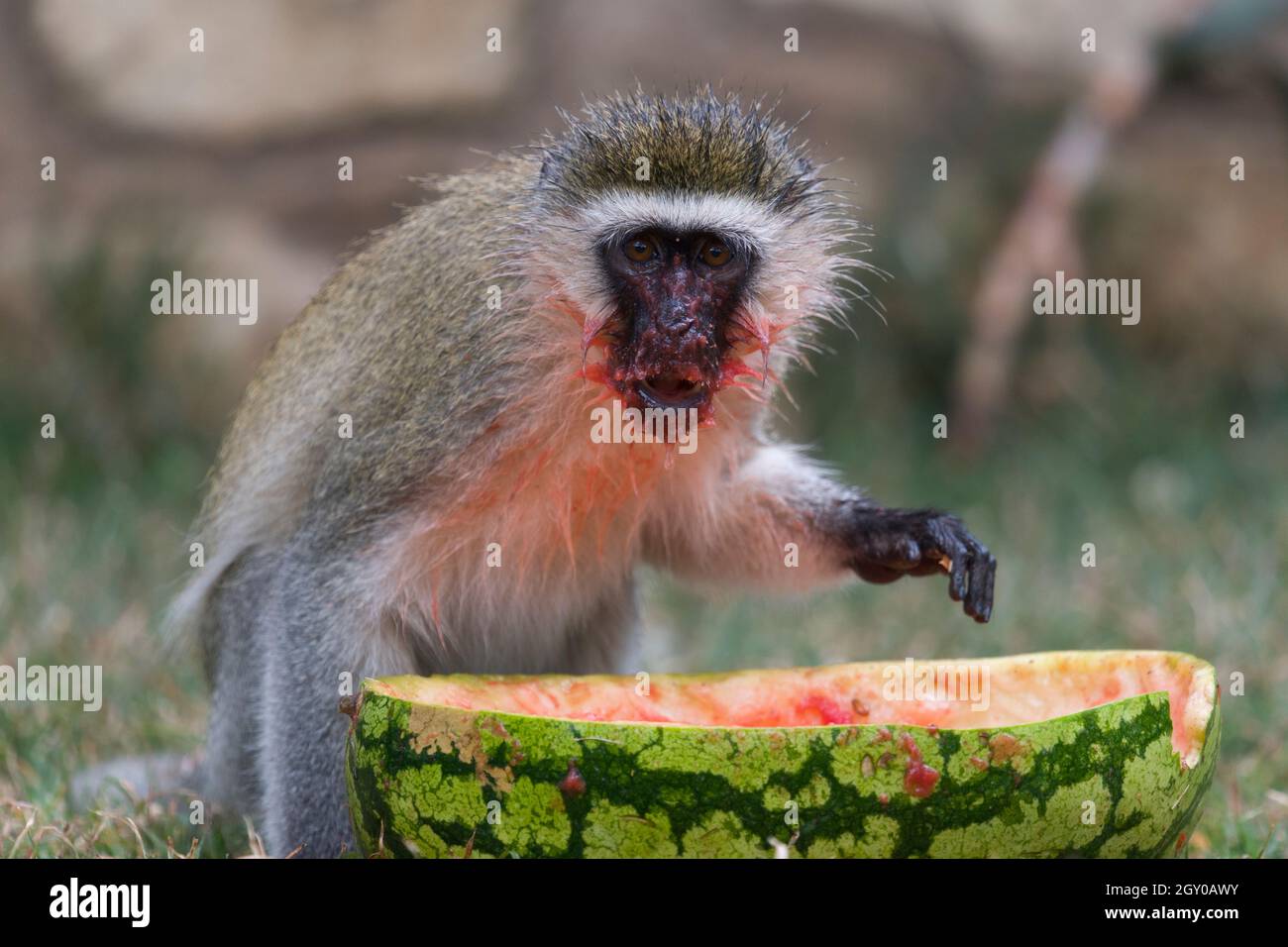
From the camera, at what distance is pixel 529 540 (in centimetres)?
→ 392

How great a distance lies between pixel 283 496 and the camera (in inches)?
168

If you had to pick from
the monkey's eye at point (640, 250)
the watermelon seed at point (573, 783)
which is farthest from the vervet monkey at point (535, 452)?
the watermelon seed at point (573, 783)

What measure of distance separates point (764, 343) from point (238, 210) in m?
5.32

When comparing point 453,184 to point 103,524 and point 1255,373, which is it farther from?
point 1255,373

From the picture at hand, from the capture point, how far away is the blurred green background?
304 inches

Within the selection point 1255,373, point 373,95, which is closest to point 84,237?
point 373,95

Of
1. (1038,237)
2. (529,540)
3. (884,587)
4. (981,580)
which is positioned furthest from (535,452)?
(1038,237)

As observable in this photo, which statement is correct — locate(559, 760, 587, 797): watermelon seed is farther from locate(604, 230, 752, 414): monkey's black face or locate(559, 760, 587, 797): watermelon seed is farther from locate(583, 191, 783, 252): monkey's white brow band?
locate(583, 191, 783, 252): monkey's white brow band

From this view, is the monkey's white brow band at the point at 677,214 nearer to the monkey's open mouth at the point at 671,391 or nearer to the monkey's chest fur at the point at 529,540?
the monkey's open mouth at the point at 671,391

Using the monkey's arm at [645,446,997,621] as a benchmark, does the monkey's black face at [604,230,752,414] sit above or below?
above

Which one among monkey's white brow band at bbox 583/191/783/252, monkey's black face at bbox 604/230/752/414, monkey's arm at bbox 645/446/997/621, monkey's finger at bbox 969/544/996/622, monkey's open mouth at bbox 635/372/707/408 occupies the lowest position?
monkey's finger at bbox 969/544/996/622

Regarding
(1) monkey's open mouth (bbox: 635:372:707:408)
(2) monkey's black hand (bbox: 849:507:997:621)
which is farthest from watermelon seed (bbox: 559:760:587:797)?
(2) monkey's black hand (bbox: 849:507:997:621)

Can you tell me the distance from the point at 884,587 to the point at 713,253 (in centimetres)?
354

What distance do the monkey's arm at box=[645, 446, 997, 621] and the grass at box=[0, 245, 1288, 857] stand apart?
0.21 meters
